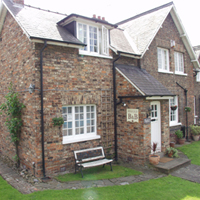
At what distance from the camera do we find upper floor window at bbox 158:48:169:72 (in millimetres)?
12992

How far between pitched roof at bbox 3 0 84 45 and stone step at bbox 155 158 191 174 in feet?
20.4

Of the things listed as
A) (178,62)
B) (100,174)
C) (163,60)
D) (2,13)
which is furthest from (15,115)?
(178,62)

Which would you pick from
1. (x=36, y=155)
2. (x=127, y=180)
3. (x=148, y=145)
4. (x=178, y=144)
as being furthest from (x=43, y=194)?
(x=178, y=144)

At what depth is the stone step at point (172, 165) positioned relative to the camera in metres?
8.23

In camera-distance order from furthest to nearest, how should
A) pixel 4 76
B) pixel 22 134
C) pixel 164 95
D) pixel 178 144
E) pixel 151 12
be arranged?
pixel 151 12 → pixel 178 144 → pixel 4 76 → pixel 164 95 → pixel 22 134

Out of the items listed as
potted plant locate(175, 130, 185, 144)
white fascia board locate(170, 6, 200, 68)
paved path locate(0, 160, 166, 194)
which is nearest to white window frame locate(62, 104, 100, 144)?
paved path locate(0, 160, 166, 194)

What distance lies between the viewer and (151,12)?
15.0m

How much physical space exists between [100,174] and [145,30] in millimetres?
9410

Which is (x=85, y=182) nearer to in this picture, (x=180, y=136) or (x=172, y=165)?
(x=172, y=165)

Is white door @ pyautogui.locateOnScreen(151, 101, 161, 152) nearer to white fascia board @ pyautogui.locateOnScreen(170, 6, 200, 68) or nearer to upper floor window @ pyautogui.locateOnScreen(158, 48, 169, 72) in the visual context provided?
upper floor window @ pyautogui.locateOnScreen(158, 48, 169, 72)

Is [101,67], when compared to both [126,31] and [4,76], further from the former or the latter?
[126,31]

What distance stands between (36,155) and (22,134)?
1.56 m

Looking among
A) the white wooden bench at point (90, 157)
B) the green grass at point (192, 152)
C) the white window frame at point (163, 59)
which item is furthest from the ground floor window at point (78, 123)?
the white window frame at point (163, 59)

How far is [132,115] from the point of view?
9.14 meters
